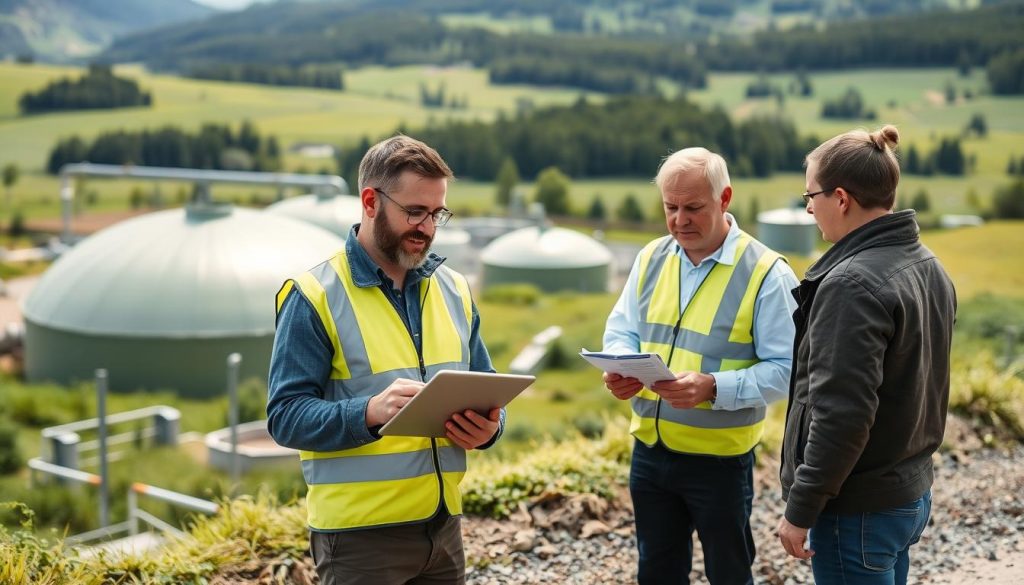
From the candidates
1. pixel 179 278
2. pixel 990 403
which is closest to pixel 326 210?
pixel 179 278

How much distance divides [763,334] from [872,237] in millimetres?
953

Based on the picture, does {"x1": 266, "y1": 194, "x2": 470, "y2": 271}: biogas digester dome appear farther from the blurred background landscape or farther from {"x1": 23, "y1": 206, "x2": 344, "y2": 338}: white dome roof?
{"x1": 23, "y1": 206, "x2": 344, "y2": 338}: white dome roof

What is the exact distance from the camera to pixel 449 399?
3.30 meters

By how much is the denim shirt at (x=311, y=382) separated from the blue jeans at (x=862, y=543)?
1257 mm

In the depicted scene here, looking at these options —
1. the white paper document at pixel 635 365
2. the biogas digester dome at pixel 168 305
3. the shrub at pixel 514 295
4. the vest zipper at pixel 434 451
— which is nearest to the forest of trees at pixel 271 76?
the shrub at pixel 514 295

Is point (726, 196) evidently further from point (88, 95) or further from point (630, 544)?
point (88, 95)

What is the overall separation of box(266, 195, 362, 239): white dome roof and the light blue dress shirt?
3399 centimetres

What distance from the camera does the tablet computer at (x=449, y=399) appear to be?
3.19 metres

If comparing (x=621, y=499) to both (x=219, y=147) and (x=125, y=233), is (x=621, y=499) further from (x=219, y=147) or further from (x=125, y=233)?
(x=219, y=147)

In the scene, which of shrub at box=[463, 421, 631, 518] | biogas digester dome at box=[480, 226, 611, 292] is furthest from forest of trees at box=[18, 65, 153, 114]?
shrub at box=[463, 421, 631, 518]

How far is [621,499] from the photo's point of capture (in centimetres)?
695

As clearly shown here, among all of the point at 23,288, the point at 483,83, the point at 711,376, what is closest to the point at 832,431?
the point at 711,376

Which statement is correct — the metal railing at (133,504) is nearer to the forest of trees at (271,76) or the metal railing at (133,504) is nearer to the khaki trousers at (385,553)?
the khaki trousers at (385,553)

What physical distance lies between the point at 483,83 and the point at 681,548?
178835 mm
